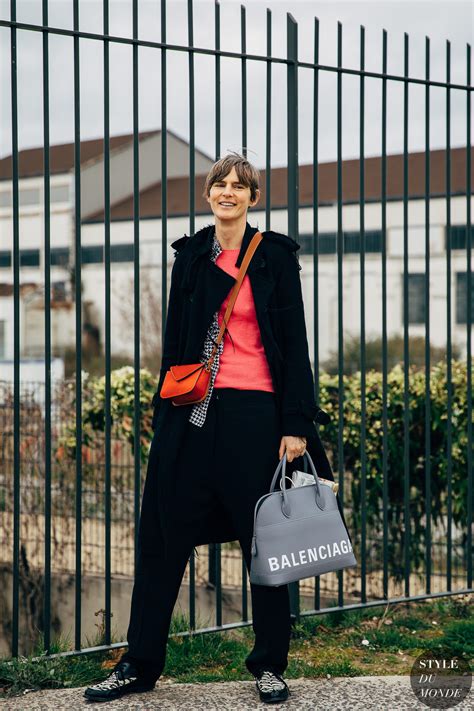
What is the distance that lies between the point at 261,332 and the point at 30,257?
4530 cm

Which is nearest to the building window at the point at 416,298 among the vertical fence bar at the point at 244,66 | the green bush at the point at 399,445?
the green bush at the point at 399,445

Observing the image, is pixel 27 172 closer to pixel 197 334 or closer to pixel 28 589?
pixel 28 589

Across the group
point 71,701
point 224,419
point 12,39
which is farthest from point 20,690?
point 12,39

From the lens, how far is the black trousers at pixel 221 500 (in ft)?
9.84

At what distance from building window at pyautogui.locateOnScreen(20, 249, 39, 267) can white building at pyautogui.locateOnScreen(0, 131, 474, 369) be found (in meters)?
0.07

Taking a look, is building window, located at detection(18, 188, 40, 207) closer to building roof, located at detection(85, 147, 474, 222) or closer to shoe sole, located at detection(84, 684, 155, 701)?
building roof, located at detection(85, 147, 474, 222)

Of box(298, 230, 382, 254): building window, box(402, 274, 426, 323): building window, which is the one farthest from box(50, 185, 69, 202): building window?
box(402, 274, 426, 323): building window

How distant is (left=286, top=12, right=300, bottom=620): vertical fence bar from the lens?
13.3 feet

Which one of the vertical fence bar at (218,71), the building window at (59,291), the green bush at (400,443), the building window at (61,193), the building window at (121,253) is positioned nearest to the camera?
the vertical fence bar at (218,71)

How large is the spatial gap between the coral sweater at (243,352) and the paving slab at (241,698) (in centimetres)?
117

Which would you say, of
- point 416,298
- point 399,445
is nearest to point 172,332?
point 399,445

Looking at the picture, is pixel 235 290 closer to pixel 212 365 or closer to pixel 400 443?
pixel 212 365

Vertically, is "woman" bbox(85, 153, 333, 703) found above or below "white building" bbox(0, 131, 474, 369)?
below

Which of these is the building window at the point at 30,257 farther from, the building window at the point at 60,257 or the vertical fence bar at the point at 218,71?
the vertical fence bar at the point at 218,71
